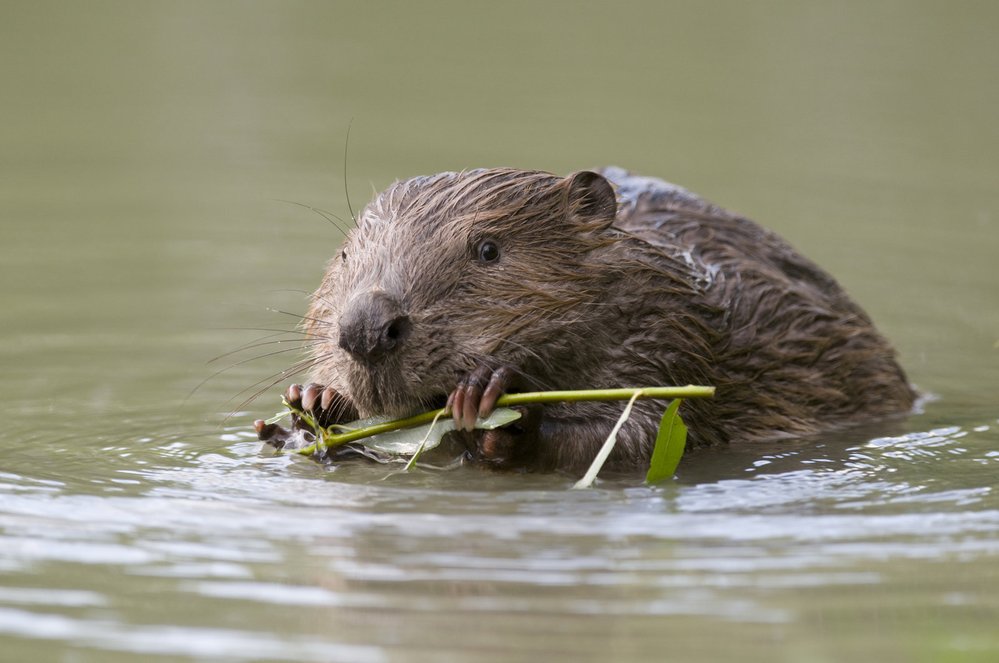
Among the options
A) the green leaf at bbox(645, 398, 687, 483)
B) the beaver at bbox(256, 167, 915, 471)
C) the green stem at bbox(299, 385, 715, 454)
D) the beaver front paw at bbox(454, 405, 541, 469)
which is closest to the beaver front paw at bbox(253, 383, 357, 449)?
the beaver at bbox(256, 167, 915, 471)

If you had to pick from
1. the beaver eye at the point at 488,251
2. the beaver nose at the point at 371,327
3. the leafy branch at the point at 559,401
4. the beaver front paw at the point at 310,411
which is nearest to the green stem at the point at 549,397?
the leafy branch at the point at 559,401

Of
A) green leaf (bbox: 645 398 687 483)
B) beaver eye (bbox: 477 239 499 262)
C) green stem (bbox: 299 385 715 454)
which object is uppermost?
beaver eye (bbox: 477 239 499 262)

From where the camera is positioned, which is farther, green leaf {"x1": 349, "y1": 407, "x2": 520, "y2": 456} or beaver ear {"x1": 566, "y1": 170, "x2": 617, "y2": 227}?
beaver ear {"x1": 566, "y1": 170, "x2": 617, "y2": 227}

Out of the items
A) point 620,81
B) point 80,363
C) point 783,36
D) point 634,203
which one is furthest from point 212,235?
point 783,36

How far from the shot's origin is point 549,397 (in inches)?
187

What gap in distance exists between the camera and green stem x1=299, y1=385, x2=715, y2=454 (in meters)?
4.74

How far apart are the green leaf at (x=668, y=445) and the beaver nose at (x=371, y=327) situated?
0.83m

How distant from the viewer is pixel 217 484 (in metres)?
4.93

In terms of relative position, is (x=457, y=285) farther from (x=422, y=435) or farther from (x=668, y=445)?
(x=668, y=445)

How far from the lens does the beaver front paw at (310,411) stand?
505cm

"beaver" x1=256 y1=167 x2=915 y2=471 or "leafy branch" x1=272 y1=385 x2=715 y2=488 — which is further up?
"beaver" x1=256 y1=167 x2=915 y2=471

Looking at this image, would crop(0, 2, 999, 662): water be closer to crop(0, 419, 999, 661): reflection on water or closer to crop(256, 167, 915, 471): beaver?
crop(0, 419, 999, 661): reflection on water

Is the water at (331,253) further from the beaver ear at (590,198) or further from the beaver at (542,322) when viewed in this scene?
the beaver ear at (590,198)

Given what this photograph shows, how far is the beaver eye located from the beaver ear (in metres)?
0.30
